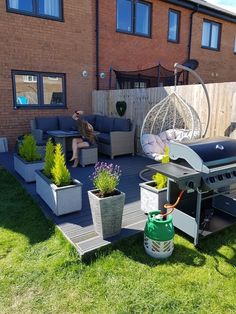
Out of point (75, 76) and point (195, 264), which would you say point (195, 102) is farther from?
point (75, 76)

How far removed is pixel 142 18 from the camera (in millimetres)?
9859

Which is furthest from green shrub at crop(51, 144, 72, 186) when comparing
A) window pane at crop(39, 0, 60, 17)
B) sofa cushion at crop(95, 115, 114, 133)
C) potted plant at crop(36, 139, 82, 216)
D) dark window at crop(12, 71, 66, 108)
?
window pane at crop(39, 0, 60, 17)

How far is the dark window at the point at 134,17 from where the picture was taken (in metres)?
9.33

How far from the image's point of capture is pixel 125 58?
31.4 ft

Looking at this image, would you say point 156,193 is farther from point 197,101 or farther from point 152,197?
point 197,101

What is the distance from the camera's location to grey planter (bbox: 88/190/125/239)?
276 cm

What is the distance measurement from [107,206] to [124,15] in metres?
8.79

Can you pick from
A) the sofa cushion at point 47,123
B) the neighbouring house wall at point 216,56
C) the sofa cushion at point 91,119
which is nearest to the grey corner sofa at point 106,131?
the sofa cushion at point 47,123

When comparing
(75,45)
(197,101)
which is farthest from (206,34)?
(197,101)

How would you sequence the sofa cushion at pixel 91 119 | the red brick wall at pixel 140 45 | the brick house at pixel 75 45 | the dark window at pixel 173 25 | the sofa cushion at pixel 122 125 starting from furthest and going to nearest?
the dark window at pixel 173 25 < the red brick wall at pixel 140 45 < the sofa cushion at pixel 91 119 < the brick house at pixel 75 45 < the sofa cushion at pixel 122 125

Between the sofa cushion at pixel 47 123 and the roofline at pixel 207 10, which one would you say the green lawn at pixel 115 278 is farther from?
the roofline at pixel 207 10

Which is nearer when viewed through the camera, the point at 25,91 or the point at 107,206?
the point at 107,206

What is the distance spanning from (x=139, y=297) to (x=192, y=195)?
1564mm

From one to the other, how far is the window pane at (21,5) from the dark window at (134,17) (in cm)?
314
